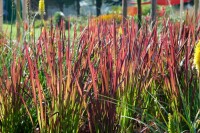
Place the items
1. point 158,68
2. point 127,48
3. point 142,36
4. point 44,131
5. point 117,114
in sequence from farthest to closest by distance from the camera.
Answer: point 142,36 < point 158,68 < point 127,48 < point 117,114 < point 44,131

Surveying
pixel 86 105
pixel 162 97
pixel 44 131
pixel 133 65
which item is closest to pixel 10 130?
pixel 44 131

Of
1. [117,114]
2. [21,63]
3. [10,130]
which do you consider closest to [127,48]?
[117,114]

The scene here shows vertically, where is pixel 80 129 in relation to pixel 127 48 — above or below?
below

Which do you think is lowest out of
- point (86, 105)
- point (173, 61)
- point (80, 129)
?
point (80, 129)

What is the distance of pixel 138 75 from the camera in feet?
6.88

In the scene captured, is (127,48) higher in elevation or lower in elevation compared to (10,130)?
higher

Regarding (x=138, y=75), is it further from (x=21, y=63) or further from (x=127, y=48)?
(x=21, y=63)

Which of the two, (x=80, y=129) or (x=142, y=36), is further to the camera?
(x=142, y=36)

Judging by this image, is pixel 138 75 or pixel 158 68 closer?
pixel 138 75

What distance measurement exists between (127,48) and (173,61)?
21cm

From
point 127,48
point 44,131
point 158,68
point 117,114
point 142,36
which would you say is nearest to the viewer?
point 44,131

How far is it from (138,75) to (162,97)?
0.88ft

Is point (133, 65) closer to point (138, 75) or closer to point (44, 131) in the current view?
point (138, 75)

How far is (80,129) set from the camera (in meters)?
2.03
